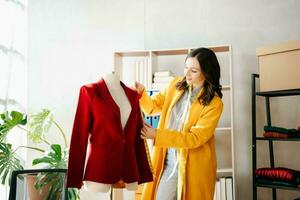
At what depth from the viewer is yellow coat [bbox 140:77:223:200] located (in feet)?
7.27

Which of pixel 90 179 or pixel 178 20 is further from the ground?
pixel 178 20

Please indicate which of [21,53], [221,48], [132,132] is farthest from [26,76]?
[132,132]

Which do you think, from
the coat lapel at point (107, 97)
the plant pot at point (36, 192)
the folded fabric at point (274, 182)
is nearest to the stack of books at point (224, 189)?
the folded fabric at point (274, 182)

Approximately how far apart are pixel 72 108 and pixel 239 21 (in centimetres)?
189

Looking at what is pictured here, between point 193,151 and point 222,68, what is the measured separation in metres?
1.59

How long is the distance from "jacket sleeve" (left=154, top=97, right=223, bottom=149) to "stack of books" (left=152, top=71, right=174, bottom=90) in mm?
1159

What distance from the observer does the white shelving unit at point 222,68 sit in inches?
139

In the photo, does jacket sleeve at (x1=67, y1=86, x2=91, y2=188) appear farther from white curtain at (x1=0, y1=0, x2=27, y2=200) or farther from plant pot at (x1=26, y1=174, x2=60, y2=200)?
white curtain at (x1=0, y1=0, x2=27, y2=200)

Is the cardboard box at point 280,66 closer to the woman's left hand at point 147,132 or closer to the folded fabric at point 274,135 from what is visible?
the folded fabric at point 274,135

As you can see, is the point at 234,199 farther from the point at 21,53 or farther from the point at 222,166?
the point at 21,53

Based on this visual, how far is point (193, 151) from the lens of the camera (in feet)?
7.60

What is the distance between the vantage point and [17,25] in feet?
12.7

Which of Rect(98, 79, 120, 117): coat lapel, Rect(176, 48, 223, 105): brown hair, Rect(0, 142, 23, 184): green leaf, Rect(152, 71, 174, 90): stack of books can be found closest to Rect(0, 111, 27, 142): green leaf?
Rect(0, 142, 23, 184): green leaf

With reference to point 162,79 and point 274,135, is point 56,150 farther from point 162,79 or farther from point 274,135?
point 274,135
